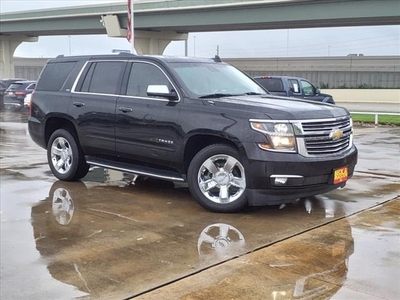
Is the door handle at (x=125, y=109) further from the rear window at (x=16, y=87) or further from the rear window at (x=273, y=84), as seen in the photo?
the rear window at (x=16, y=87)

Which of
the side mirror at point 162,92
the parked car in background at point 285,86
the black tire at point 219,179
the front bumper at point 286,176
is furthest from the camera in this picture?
the parked car in background at point 285,86

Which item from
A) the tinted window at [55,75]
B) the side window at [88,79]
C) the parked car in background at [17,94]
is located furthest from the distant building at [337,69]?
the side window at [88,79]

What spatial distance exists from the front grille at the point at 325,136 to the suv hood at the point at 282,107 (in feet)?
0.29

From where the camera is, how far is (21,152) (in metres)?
11.6

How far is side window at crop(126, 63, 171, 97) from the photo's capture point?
7.30m

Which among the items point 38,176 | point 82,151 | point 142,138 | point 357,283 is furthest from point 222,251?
point 38,176

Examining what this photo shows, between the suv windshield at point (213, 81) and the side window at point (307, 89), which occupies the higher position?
the suv windshield at point (213, 81)

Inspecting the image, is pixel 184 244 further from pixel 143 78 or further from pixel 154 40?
pixel 154 40

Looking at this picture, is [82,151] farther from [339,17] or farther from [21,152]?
[339,17]

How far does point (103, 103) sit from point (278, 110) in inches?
110

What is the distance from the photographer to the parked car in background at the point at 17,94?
26469mm

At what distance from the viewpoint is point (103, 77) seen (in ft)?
26.2

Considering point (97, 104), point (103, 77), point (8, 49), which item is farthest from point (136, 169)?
point (8, 49)

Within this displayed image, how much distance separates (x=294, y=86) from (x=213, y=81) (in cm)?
1264
